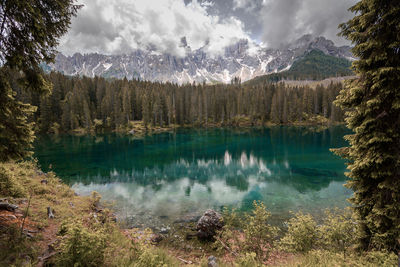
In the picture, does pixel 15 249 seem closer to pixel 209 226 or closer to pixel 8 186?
pixel 8 186

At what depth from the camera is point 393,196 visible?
5.91 metres

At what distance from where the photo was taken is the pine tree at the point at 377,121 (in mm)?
5949

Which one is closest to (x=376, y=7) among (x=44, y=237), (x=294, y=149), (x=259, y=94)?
(x=44, y=237)

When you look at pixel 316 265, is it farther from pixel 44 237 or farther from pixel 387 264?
pixel 44 237

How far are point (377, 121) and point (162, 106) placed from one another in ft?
304

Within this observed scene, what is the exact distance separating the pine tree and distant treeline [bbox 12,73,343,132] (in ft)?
285

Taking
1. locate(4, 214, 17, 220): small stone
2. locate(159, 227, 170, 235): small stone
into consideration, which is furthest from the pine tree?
locate(4, 214, 17, 220): small stone

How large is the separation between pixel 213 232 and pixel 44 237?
840 cm

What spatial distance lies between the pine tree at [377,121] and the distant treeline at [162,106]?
8689 cm

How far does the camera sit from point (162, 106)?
9431 centimetres

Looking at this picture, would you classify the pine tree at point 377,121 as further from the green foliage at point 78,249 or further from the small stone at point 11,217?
the small stone at point 11,217

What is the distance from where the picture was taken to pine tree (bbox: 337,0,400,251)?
19.5 ft

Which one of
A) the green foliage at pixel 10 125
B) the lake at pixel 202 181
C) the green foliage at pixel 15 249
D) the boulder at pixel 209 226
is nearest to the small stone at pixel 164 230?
the lake at pixel 202 181

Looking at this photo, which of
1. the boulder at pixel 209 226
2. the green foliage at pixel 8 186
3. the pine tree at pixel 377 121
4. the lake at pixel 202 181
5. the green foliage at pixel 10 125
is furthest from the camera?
the lake at pixel 202 181
